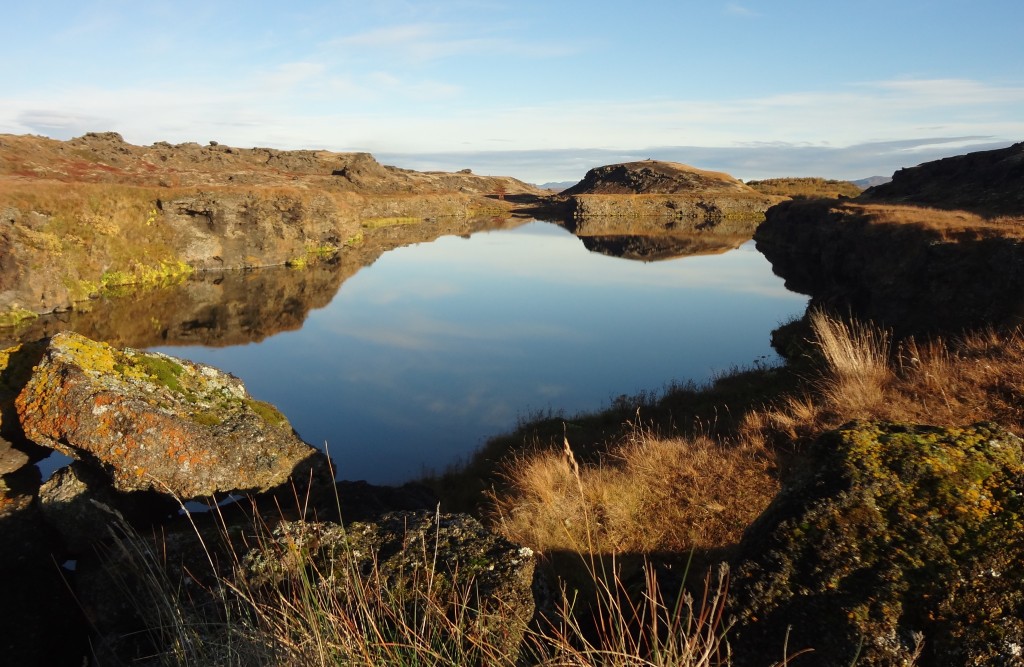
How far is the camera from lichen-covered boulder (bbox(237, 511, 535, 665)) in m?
3.86

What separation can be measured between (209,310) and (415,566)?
2401 cm

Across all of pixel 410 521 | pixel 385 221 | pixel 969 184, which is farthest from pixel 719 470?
pixel 385 221

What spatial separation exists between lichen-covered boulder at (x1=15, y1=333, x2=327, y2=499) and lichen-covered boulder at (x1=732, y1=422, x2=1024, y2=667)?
22.0 ft

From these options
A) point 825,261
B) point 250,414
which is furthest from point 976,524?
point 825,261

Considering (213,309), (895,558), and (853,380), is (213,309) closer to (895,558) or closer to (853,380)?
(853,380)

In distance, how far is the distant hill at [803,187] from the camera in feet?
316

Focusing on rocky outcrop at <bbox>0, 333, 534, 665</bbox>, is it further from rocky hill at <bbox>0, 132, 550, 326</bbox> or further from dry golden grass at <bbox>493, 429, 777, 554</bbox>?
rocky hill at <bbox>0, 132, 550, 326</bbox>

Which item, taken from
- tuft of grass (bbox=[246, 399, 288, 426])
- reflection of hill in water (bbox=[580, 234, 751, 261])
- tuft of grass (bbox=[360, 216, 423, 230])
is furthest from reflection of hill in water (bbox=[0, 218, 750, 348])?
tuft of grass (bbox=[360, 216, 423, 230])

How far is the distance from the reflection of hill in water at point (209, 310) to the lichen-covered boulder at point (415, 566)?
17.8 meters

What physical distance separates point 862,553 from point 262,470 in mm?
7390

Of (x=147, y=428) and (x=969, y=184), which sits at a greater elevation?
(x=969, y=184)

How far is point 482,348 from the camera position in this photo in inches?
843

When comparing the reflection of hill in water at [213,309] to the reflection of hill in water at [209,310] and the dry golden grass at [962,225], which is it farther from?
the dry golden grass at [962,225]

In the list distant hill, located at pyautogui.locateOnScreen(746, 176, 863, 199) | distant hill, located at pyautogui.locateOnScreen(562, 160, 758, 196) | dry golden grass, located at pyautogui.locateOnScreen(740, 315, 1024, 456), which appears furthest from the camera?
distant hill, located at pyautogui.locateOnScreen(562, 160, 758, 196)
